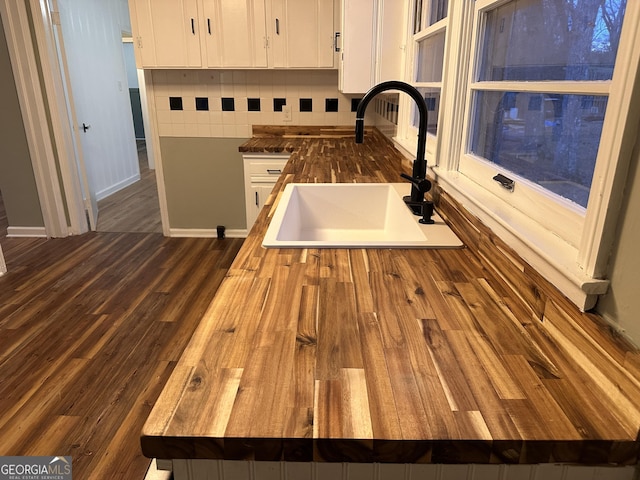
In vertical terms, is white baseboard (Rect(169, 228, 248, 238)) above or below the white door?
below

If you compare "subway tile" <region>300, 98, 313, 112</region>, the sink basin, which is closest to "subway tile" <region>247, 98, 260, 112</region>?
"subway tile" <region>300, 98, 313, 112</region>

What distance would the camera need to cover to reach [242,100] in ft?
11.8

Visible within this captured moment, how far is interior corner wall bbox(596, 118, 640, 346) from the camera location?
61cm

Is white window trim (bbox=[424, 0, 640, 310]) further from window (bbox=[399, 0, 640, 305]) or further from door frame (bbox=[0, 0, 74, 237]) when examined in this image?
door frame (bbox=[0, 0, 74, 237])

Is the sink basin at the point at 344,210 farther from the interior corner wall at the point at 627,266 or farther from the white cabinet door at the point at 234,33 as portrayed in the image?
the white cabinet door at the point at 234,33

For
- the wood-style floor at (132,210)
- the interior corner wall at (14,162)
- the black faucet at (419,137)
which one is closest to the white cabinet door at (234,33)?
the interior corner wall at (14,162)

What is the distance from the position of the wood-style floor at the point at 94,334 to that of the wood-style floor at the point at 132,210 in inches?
11.6

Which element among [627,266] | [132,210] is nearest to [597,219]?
[627,266]

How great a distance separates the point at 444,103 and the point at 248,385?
1282 millimetres

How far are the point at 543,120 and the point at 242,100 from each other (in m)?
2.94

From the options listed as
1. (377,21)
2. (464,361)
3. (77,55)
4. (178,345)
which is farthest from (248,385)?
(77,55)

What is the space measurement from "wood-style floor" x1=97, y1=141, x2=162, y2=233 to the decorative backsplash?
98 cm

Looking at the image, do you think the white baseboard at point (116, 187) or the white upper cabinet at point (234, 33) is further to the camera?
the white baseboard at point (116, 187)

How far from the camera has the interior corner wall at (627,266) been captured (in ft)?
2.01
